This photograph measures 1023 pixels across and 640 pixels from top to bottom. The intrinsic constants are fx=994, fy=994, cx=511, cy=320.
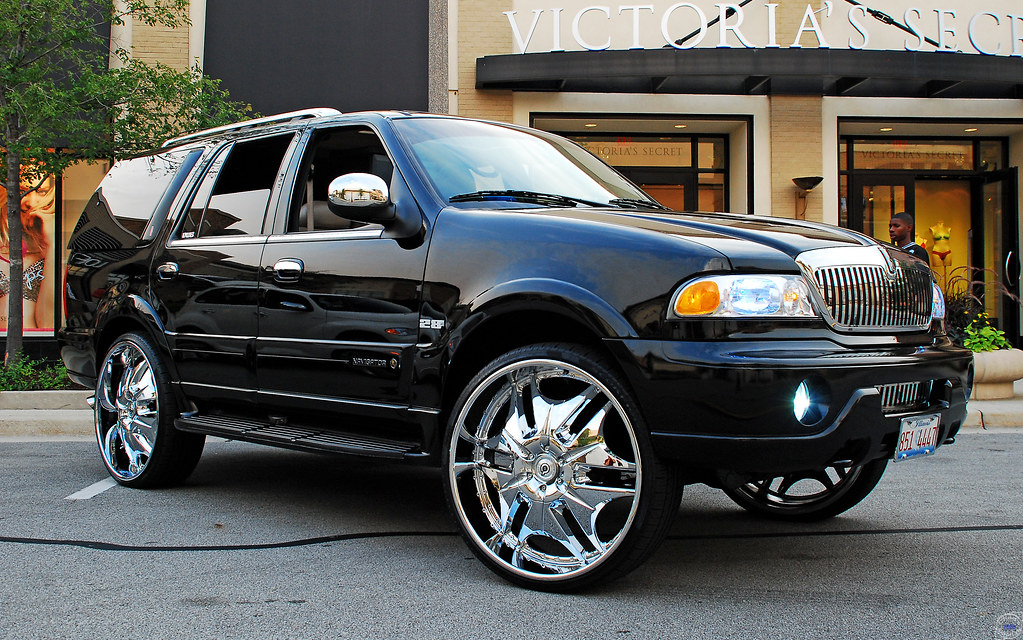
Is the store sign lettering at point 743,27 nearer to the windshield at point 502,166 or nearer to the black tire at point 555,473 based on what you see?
the windshield at point 502,166

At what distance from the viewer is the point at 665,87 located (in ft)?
49.3

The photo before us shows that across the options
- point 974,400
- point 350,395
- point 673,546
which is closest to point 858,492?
point 673,546

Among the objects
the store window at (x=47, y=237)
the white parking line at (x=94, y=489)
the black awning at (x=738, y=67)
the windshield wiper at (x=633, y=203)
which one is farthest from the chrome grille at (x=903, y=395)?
the store window at (x=47, y=237)

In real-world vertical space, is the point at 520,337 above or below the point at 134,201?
below

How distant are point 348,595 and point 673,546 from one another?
58.4 inches

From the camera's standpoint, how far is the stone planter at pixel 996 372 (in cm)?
991

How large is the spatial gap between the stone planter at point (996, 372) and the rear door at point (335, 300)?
7468 millimetres

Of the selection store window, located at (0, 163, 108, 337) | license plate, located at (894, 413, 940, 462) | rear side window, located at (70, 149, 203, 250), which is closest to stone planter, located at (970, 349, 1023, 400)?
license plate, located at (894, 413, 940, 462)

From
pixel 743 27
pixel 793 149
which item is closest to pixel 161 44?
pixel 743 27

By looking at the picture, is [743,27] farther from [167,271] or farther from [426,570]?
[426,570]

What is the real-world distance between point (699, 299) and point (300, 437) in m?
2.08

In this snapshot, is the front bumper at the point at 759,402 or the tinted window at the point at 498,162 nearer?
the front bumper at the point at 759,402

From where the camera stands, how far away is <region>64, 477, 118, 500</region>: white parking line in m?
5.52

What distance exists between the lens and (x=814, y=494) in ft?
15.5
